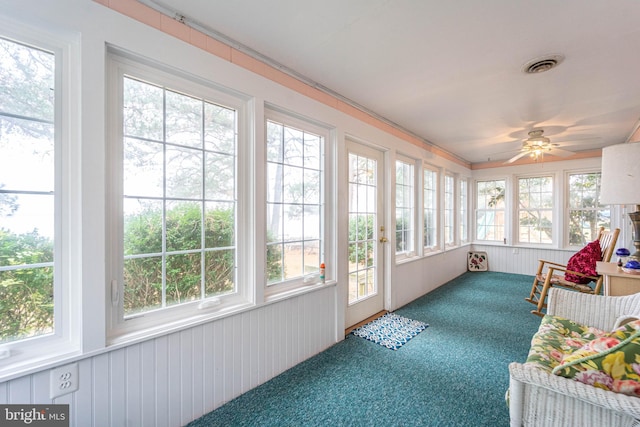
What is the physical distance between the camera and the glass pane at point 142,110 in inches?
55.4

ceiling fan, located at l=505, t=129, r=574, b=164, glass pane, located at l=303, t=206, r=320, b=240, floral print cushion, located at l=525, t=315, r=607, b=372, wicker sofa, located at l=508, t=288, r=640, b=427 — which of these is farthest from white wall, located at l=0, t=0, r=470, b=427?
ceiling fan, located at l=505, t=129, r=574, b=164

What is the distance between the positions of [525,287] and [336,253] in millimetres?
3836

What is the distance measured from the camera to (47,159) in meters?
1.20

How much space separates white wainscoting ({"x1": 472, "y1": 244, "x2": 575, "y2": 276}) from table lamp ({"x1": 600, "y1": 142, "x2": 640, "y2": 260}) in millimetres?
3758

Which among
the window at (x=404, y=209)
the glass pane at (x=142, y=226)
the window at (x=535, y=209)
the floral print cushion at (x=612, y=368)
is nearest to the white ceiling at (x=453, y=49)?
the window at (x=404, y=209)

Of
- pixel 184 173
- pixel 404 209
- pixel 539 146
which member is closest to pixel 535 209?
pixel 539 146

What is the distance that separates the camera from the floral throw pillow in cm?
314

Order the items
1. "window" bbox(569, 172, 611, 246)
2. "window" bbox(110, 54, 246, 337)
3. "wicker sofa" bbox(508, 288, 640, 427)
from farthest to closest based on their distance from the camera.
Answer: "window" bbox(569, 172, 611, 246) → "window" bbox(110, 54, 246, 337) → "wicker sofa" bbox(508, 288, 640, 427)

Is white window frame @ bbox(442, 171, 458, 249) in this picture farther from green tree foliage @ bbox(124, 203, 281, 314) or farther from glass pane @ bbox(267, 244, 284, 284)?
green tree foliage @ bbox(124, 203, 281, 314)

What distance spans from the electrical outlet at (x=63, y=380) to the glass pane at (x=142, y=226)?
21.3 inches

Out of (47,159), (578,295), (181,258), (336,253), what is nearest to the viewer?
(47,159)

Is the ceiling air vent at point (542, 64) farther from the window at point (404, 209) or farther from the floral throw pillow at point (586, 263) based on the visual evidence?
the floral throw pillow at point (586, 263)

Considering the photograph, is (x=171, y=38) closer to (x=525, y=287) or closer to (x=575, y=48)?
(x=575, y=48)

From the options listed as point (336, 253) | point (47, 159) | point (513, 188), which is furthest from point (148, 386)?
point (513, 188)
